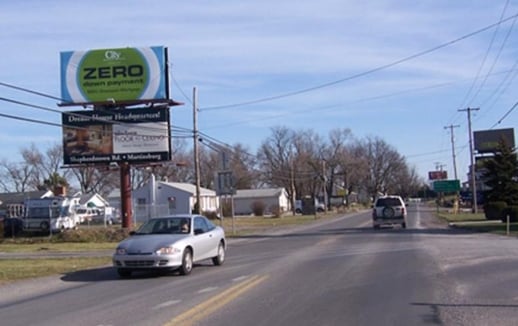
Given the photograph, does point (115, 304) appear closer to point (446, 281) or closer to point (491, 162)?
point (446, 281)

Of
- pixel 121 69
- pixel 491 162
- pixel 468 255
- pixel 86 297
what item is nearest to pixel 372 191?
pixel 491 162

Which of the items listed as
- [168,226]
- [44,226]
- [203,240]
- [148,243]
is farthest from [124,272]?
[44,226]

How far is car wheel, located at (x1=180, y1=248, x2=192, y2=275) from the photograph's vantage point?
677 inches

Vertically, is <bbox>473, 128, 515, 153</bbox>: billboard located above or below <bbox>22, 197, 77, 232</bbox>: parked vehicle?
above

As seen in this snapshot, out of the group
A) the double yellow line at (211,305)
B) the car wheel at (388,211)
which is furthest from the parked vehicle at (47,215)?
the double yellow line at (211,305)

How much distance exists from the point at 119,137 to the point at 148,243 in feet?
96.7

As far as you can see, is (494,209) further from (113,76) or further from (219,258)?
(219,258)

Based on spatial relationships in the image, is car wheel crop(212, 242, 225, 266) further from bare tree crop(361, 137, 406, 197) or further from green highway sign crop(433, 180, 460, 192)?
bare tree crop(361, 137, 406, 197)

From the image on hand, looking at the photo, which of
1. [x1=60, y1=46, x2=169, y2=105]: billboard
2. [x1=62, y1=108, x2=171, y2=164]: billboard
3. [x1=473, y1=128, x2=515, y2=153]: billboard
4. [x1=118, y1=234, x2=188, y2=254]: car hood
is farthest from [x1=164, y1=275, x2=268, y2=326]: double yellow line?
[x1=473, y1=128, x2=515, y2=153]: billboard

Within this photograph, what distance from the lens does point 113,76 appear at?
4653cm

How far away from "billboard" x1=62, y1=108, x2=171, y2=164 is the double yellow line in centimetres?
3052

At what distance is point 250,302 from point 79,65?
37.5 meters

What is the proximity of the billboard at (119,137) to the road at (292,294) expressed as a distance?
24951mm

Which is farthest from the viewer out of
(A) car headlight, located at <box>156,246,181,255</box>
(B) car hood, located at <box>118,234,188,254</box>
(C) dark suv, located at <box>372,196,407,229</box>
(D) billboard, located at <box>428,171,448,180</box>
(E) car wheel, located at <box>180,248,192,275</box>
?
(D) billboard, located at <box>428,171,448,180</box>
